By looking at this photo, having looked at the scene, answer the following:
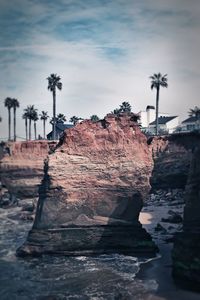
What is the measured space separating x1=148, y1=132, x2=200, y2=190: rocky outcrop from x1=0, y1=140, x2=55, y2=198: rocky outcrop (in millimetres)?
18181

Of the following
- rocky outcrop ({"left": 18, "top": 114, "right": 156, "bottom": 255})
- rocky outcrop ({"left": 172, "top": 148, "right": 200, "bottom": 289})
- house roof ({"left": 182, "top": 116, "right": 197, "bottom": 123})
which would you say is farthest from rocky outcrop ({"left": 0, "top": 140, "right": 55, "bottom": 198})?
rocky outcrop ({"left": 172, "top": 148, "right": 200, "bottom": 289})

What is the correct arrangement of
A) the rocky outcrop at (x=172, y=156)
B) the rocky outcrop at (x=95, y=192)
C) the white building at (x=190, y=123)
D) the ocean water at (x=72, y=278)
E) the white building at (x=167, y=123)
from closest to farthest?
the ocean water at (x=72, y=278)
the rocky outcrop at (x=95, y=192)
the rocky outcrop at (x=172, y=156)
the white building at (x=190, y=123)
the white building at (x=167, y=123)

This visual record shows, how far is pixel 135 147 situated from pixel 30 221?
57.5 feet

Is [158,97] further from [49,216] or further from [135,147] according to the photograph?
[49,216]

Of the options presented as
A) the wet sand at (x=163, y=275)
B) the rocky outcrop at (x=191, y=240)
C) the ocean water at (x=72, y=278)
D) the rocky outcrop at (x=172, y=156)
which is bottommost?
the ocean water at (x=72, y=278)

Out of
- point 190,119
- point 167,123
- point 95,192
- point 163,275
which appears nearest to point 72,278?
point 163,275

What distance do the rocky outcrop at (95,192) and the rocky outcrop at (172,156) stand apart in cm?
1032

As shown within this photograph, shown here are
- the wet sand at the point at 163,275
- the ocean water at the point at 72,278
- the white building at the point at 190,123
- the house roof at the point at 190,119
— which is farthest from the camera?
the house roof at the point at 190,119

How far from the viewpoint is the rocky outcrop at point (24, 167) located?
168 ft

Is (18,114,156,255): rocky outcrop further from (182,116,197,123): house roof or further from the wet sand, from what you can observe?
(182,116,197,123): house roof

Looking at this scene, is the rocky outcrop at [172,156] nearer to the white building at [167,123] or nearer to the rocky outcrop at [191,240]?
the rocky outcrop at [191,240]

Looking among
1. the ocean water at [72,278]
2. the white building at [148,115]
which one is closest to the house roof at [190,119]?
the white building at [148,115]

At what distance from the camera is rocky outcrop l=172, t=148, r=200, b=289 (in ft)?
55.2

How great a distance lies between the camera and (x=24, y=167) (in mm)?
51312
